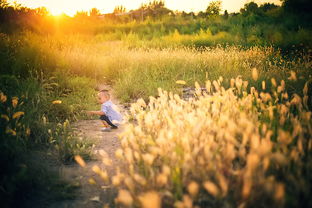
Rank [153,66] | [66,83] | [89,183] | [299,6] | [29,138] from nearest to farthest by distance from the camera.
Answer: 1. [89,183]
2. [29,138]
3. [66,83]
4. [153,66]
5. [299,6]

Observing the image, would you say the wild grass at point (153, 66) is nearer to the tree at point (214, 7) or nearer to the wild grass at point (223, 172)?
the wild grass at point (223, 172)

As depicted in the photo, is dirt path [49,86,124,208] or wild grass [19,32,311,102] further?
wild grass [19,32,311,102]

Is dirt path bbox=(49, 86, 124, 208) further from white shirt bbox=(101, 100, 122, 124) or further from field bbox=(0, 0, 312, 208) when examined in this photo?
white shirt bbox=(101, 100, 122, 124)

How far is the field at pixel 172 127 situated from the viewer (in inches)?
61.0

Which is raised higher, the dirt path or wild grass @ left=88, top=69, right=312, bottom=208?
wild grass @ left=88, top=69, right=312, bottom=208

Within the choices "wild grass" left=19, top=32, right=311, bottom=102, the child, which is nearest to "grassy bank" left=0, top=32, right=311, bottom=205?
"wild grass" left=19, top=32, right=311, bottom=102

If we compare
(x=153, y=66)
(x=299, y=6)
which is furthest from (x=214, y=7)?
(x=153, y=66)

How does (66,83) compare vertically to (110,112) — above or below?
above

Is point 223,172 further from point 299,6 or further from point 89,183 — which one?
point 299,6

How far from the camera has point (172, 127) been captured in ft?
6.91

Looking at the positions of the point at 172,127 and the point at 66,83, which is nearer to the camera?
the point at 172,127

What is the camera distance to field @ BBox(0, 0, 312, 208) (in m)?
1.55

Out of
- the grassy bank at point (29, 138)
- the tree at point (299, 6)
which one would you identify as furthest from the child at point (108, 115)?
the tree at point (299, 6)

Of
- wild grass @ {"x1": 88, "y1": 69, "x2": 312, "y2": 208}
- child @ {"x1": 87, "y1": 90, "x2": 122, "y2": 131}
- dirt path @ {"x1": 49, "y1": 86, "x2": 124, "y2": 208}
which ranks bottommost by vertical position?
dirt path @ {"x1": 49, "y1": 86, "x2": 124, "y2": 208}
